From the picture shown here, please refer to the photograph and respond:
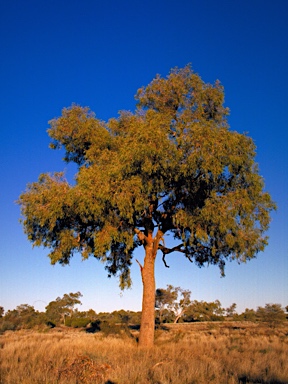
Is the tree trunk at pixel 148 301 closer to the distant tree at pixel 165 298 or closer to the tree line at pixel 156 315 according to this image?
the tree line at pixel 156 315

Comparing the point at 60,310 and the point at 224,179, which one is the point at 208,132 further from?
the point at 60,310

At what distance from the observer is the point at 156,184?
45.7 feet

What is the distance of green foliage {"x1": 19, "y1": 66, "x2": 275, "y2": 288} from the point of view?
13156mm

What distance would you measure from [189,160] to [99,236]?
4.70 m

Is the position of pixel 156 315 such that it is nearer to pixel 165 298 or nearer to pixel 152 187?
pixel 165 298

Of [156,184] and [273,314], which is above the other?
[156,184]

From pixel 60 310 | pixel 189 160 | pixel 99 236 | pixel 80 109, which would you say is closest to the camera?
pixel 189 160

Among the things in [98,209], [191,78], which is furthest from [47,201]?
[191,78]

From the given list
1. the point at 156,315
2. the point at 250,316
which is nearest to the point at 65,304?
the point at 156,315

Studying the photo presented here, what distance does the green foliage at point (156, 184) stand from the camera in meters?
13.2

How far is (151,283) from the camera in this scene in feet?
52.1

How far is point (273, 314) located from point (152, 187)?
1414 inches

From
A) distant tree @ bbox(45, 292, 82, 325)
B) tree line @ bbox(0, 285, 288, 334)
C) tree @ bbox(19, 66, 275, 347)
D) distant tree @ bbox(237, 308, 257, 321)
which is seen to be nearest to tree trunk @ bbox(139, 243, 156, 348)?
tree @ bbox(19, 66, 275, 347)

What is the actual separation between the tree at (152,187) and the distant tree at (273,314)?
1089 inches
